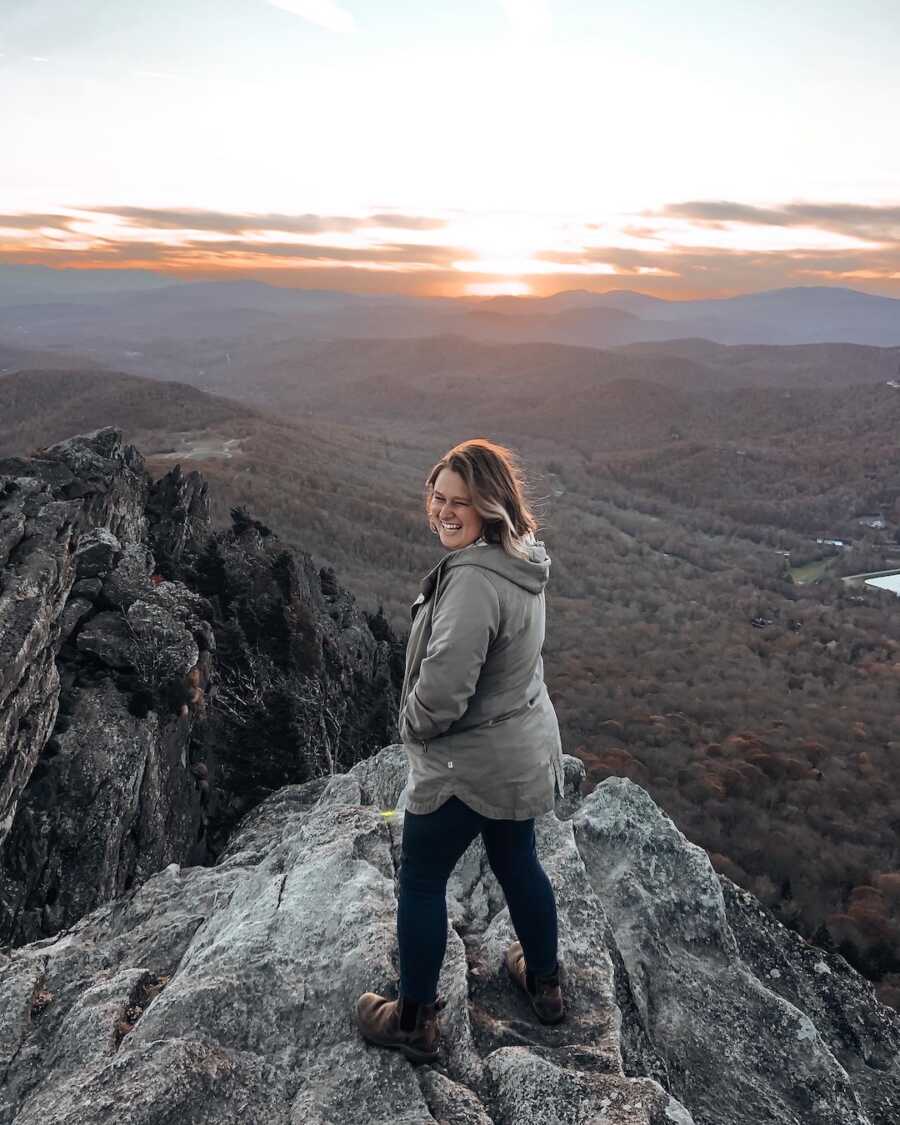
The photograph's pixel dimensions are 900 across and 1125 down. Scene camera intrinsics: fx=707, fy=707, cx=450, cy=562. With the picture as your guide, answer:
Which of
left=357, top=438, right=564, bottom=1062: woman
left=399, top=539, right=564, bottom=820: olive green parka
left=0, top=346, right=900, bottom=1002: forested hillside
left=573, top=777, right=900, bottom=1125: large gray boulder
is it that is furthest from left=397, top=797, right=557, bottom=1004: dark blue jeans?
left=573, top=777, right=900, bottom=1125: large gray boulder

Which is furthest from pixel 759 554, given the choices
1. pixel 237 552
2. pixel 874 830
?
pixel 237 552

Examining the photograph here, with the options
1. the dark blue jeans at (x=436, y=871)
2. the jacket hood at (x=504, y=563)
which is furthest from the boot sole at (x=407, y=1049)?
the jacket hood at (x=504, y=563)

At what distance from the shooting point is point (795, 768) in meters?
37.7

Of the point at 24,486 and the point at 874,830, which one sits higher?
the point at 24,486

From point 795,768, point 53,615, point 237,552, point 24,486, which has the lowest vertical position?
point 795,768

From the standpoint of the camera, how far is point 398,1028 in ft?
12.0

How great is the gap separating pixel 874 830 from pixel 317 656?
31.4m

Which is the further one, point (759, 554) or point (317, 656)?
point (759, 554)

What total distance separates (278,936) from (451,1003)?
1.30 metres

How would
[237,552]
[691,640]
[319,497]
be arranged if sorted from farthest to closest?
[319,497], [691,640], [237,552]

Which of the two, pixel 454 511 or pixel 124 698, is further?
pixel 124 698

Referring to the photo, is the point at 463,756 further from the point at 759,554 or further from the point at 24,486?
the point at 759,554

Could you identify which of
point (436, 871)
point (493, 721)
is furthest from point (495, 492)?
point (436, 871)

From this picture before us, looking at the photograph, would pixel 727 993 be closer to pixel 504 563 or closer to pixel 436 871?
pixel 436 871
